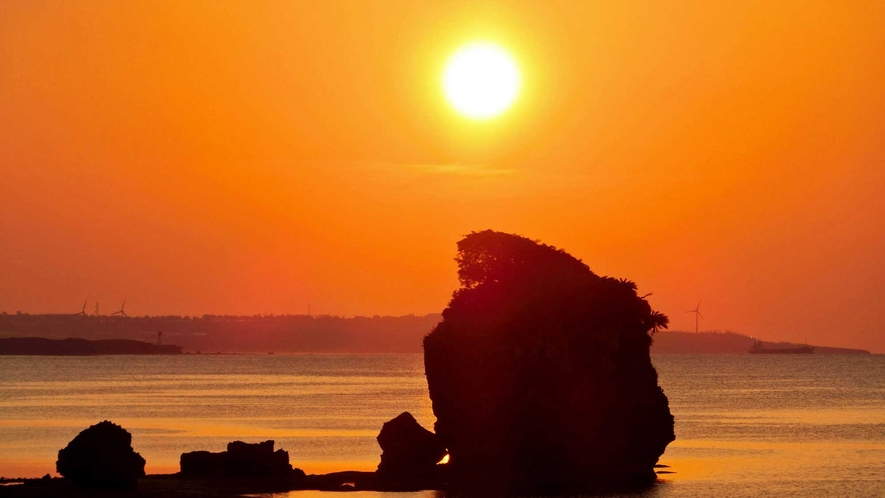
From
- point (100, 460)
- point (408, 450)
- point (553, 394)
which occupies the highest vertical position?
point (553, 394)

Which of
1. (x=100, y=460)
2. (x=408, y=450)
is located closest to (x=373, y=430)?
(x=408, y=450)

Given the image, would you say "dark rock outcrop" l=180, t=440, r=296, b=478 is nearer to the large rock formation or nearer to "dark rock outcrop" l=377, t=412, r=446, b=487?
"dark rock outcrop" l=377, t=412, r=446, b=487

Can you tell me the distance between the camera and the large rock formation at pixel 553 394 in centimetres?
7431

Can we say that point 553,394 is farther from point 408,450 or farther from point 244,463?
point 244,463

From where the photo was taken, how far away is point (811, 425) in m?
119

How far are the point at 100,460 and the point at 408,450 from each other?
17.9m

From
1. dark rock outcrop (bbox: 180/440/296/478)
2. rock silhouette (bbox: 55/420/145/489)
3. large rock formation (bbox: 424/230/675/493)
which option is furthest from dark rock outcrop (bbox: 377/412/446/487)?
rock silhouette (bbox: 55/420/145/489)

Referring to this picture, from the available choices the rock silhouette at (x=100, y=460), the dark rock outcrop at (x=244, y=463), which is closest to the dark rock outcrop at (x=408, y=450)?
the dark rock outcrop at (x=244, y=463)

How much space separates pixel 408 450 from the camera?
75.9 metres

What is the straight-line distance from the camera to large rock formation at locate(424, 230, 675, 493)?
74312 mm

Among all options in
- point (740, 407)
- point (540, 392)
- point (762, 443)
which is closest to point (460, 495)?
point (540, 392)

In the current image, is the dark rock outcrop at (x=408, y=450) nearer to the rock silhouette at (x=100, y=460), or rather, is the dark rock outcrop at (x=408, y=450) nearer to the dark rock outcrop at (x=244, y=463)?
the dark rock outcrop at (x=244, y=463)

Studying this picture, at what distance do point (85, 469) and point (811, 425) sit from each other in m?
72.0

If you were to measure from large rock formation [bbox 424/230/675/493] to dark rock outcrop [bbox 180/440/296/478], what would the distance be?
29.1ft
